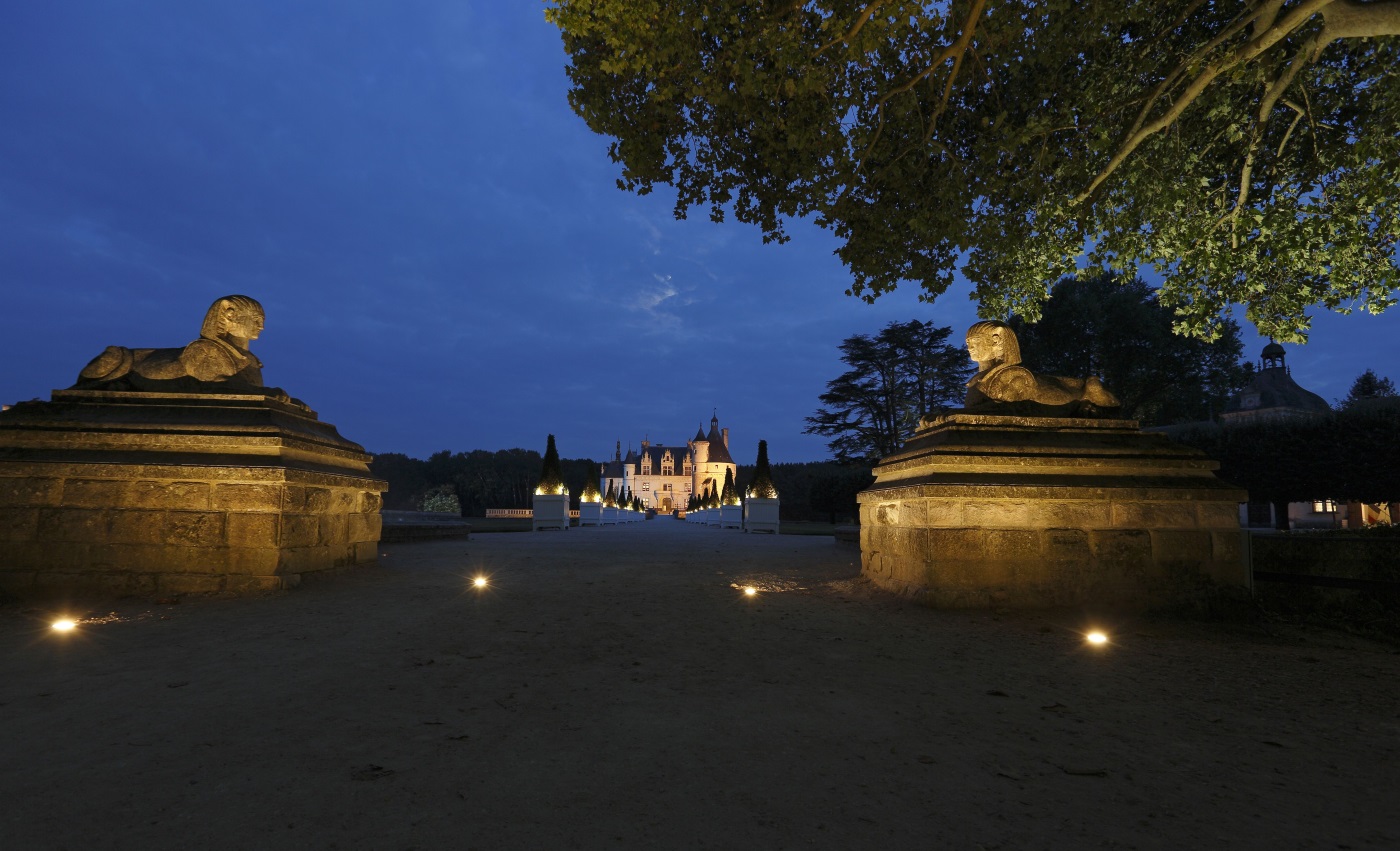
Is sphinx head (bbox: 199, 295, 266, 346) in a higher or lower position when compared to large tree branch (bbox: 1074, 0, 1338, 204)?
lower

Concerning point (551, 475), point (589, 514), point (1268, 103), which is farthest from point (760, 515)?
point (1268, 103)

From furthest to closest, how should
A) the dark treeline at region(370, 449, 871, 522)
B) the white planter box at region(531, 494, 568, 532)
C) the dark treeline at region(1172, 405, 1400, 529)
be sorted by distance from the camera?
the dark treeline at region(370, 449, 871, 522) → the white planter box at region(531, 494, 568, 532) → the dark treeline at region(1172, 405, 1400, 529)

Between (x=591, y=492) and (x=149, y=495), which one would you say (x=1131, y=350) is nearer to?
(x=591, y=492)

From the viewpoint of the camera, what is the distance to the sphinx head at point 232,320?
24.7 feet

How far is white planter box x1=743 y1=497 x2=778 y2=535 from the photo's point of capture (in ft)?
87.8

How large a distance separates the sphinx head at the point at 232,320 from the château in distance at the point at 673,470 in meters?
80.9

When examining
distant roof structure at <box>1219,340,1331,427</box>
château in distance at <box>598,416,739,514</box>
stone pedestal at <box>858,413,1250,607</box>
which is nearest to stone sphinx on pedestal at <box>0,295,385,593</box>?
stone pedestal at <box>858,413,1250,607</box>

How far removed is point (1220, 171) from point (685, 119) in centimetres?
782

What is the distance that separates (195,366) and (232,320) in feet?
2.27

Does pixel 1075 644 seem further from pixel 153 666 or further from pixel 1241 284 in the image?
pixel 1241 284

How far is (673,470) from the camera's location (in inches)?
3634

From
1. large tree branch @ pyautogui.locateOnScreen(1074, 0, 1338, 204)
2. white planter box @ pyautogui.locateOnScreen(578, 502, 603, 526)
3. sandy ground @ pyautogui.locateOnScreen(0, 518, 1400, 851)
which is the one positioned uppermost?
large tree branch @ pyautogui.locateOnScreen(1074, 0, 1338, 204)

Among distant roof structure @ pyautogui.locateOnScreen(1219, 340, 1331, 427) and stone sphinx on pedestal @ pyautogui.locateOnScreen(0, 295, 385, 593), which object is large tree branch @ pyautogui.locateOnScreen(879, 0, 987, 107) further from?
distant roof structure @ pyautogui.locateOnScreen(1219, 340, 1331, 427)

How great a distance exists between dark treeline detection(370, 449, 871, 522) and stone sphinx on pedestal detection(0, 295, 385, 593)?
2727 cm
